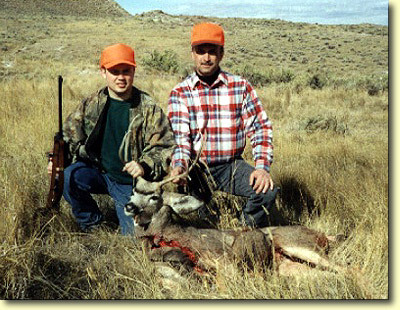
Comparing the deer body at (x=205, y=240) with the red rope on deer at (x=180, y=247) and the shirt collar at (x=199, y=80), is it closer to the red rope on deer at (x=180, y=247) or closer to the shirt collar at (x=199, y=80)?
the red rope on deer at (x=180, y=247)

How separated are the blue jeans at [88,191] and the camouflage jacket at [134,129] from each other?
0.15m

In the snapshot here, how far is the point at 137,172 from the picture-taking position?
315cm

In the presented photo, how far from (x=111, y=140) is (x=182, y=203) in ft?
3.41

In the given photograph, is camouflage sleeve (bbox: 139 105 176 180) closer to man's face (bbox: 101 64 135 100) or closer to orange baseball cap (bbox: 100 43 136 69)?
man's face (bbox: 101 64 135 100)

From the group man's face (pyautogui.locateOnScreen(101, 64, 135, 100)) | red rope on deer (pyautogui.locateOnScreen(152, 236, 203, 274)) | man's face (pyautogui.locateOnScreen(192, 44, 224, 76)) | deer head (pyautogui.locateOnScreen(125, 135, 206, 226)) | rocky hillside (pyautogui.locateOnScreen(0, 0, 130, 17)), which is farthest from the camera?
rocky hillside (pyautogui.locateOnScreen(0, 0, 130, 17))

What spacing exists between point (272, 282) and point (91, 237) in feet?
5.41

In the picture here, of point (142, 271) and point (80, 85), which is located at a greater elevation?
point (80, 85)

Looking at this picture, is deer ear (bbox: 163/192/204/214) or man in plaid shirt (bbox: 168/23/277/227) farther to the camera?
man in plaid shirt (bbox: 168/23/277/227)

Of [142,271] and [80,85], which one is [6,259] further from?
[80,85]

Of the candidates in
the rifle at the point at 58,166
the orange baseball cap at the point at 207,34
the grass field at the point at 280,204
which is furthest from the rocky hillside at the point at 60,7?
the rifle at the point at 58,166

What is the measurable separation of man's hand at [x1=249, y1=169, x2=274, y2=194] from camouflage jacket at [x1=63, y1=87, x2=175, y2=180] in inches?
28.7

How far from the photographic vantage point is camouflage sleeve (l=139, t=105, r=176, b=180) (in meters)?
3.47

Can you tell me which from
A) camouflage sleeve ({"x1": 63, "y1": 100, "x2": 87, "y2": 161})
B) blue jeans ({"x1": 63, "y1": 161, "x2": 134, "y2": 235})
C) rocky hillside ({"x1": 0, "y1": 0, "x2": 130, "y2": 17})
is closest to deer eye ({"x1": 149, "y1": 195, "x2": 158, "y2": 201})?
blue jeans ({"x1": 63, "y1": 161, "x2": 134, "y2": 235})

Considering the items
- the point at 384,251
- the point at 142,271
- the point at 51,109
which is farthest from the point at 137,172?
the point at 51,109
